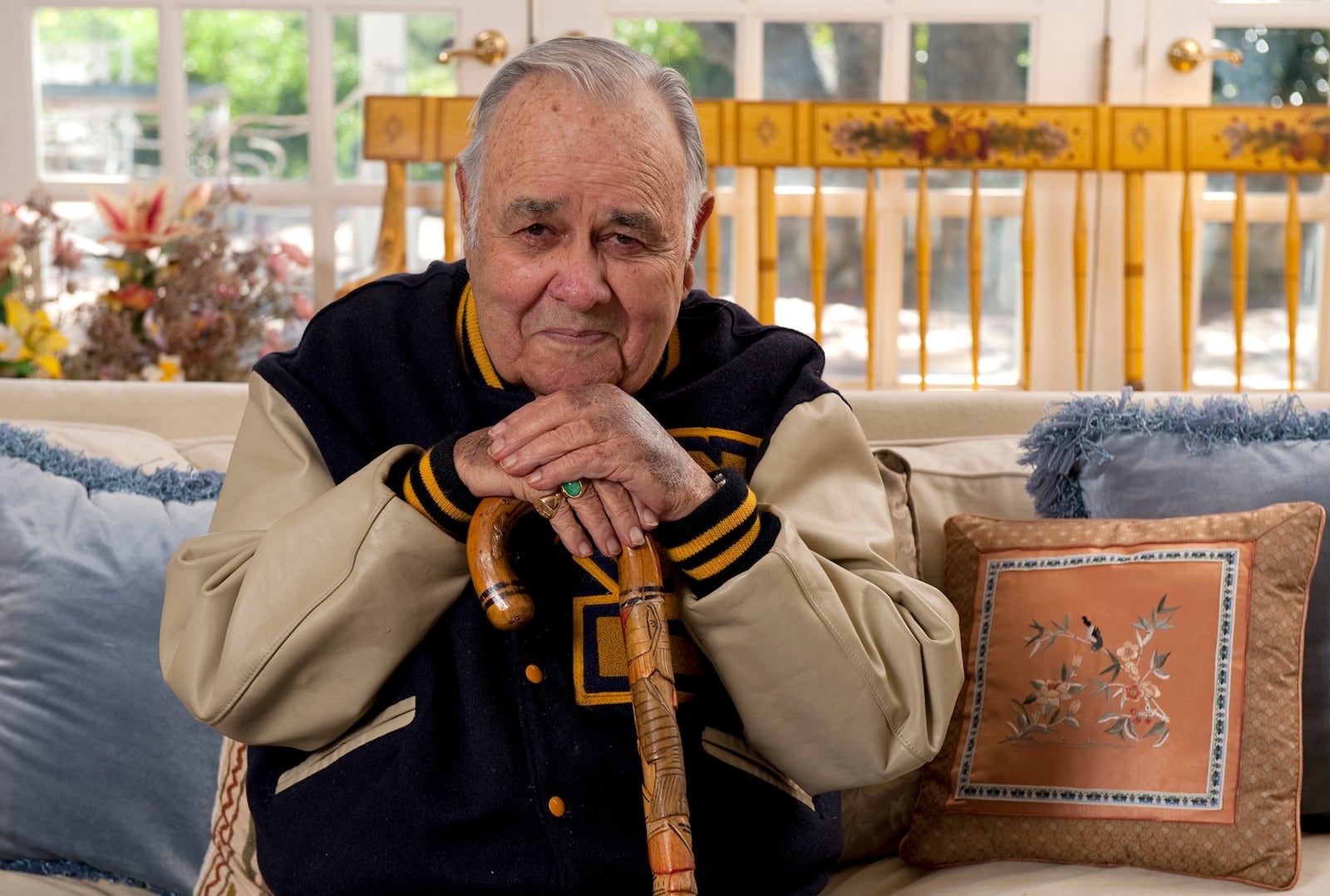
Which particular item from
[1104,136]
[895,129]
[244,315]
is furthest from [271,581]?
[1104,136]

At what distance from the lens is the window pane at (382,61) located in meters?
3.08

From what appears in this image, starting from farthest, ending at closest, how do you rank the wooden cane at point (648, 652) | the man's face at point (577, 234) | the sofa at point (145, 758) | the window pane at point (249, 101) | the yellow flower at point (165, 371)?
the window pane at point (249, 101), the yellow flower at point (165, 371), the sofa at point (145, 758), the man's face at point (577, 234), the wooden cane at point (648, 652)

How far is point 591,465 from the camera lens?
110cm

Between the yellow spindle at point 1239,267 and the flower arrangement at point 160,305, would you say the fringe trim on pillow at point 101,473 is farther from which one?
the yellow spindle at point 1239,267

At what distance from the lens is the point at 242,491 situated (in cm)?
130

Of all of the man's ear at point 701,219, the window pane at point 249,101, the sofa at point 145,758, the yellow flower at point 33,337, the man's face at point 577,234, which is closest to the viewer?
the man's face at point 577,234

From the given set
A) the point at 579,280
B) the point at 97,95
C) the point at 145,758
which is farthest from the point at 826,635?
the point at 97,95

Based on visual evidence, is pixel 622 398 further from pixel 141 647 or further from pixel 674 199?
pixel 141 647

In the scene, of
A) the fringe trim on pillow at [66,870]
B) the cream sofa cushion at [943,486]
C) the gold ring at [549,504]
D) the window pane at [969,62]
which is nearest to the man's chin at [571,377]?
the gold ring at [549,504]

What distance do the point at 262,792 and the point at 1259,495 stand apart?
1179mm

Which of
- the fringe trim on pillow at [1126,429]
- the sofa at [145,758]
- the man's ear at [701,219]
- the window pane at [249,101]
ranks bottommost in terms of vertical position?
the sofa at [145,758]

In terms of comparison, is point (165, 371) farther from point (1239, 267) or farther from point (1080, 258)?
point (1239, 267)

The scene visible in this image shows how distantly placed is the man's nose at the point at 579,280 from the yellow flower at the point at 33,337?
4.29 feet

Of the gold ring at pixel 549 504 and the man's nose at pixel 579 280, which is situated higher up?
the man's nose at pixel 579 280
